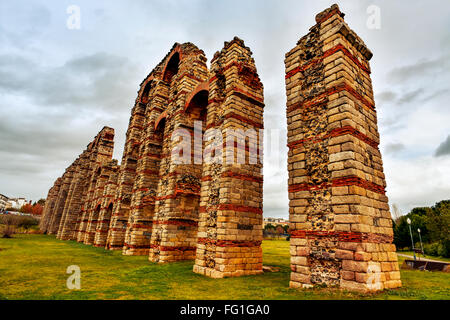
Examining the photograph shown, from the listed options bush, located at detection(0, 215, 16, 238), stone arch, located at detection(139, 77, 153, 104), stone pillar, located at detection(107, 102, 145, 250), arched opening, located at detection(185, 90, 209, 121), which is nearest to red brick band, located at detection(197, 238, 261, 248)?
arched opening, located at detection(185, 90, 209, 121)

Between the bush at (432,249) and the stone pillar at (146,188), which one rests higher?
the stone pillar at (146,188)

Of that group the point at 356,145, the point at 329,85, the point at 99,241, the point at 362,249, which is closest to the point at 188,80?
the point at 329,85

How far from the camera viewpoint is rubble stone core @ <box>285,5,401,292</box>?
17.6 ft

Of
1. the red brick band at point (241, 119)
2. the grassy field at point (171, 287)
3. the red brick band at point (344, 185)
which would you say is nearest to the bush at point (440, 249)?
the grassy field at point (171, 287)

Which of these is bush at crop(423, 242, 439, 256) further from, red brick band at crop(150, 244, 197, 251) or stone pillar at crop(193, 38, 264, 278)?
red brick band at crop(150, 244, 197, 251)

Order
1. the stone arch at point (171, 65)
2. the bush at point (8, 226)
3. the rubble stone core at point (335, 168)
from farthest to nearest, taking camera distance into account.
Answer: the bush at point (8, 226) → the stone arch at point (171, 65) → the rubble stone core at point (335, 168)

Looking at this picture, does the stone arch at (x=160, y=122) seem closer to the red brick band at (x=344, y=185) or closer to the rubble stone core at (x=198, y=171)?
the rubble stone core at (x=198, y=171)

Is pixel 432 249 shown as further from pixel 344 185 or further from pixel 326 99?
pixel 326 99

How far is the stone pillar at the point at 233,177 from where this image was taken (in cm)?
842

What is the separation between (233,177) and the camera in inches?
351

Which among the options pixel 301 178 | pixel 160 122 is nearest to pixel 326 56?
pixel 301 178

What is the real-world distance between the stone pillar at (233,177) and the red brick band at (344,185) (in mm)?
2708

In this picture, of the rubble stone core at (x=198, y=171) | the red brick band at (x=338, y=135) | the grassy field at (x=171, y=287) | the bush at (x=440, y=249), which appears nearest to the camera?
the grassy field at (x=171, y=287)
